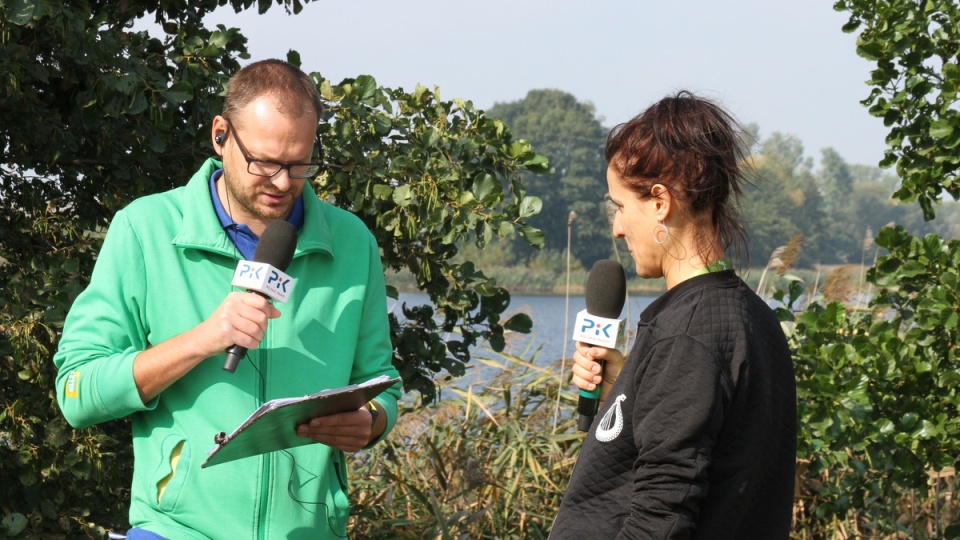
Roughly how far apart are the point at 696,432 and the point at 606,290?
0.74m

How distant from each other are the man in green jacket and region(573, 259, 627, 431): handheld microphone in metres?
0.49

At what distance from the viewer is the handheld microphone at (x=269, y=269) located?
255 cm

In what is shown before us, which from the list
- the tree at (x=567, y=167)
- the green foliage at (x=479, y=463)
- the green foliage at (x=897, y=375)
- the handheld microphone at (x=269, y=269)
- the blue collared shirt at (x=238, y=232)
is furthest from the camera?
the tree at (x=567, y=167)

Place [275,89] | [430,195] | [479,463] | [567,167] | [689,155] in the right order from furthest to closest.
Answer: [567,167] → [479,463] → [430,195] → [275,89] → [689,155]

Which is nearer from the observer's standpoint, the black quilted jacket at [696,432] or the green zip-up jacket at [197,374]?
the black quilted jacket at [696,432]

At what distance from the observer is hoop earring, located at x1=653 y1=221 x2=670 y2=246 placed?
8.03 ft

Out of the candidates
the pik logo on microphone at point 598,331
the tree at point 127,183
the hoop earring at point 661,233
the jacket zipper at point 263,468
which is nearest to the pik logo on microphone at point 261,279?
the jacket zipper at point 263,468

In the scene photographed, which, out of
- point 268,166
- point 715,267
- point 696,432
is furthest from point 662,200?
point 268,166

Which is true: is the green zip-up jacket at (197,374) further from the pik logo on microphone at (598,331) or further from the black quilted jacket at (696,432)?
the black quilted jacket at (696,432)

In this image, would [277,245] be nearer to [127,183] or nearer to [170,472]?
[170,472]

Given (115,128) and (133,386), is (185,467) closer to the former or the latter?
(133,386)

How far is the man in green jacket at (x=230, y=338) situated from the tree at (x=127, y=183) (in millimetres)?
1318

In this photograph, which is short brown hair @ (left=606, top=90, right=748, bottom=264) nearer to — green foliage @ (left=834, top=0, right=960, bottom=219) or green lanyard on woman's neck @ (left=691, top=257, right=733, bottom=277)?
green lanyard on woman's neck @ (left=691, top=257, right=733, bottom=277)

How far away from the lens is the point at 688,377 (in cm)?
225
